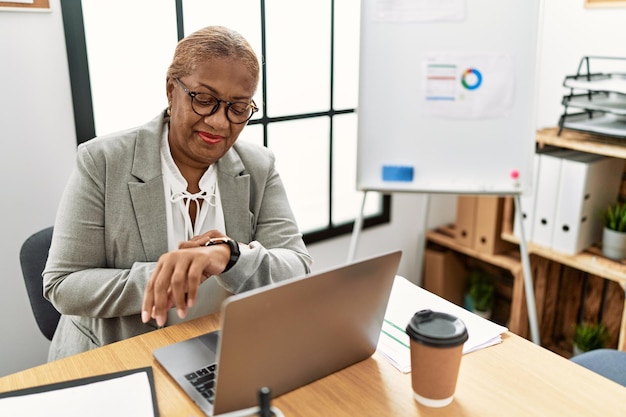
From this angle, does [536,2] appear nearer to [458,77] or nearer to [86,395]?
[458,77]

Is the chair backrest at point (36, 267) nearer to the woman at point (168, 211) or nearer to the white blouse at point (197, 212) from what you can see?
the woman at point (168, 211)

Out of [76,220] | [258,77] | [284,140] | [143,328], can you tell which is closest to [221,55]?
[258,77]

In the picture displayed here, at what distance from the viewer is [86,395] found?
95 centimetres

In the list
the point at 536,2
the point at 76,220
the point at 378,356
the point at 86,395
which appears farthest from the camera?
the point at 536,2

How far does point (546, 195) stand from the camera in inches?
90.1

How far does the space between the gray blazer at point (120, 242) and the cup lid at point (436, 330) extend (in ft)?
1.34

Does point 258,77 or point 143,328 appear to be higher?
point 258,77

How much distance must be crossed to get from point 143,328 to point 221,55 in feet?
2.07

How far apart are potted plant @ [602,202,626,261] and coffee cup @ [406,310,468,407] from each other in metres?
1.49

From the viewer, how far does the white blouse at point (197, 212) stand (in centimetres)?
132

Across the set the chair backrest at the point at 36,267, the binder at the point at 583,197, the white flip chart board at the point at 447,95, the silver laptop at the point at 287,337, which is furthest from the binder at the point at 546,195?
the chair backrest at the point at 36,267

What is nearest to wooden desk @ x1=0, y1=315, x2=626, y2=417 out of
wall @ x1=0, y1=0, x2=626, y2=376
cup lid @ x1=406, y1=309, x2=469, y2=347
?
cup lid @ x1=406, y1=309, x2=469, y2=347

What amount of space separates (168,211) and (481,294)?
72.5 inches

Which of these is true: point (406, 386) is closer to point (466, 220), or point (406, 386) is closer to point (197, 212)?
point (197, 212)
